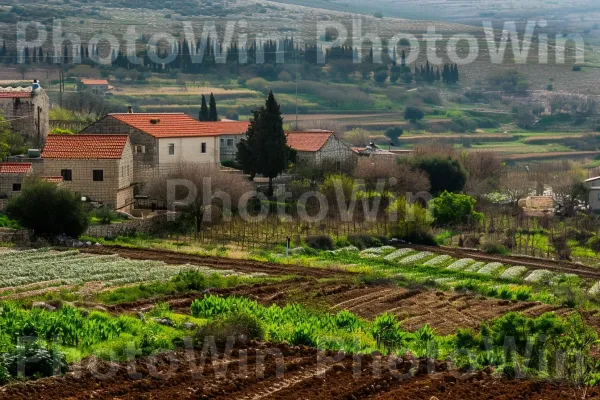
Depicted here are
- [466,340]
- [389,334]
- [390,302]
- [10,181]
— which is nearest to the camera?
[466,340]

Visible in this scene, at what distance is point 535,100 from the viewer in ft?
400

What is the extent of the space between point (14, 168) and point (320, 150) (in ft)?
56.8

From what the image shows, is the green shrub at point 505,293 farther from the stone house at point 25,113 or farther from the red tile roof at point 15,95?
the red tile roof at point 15,95

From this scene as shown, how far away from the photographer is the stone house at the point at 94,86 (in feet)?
333

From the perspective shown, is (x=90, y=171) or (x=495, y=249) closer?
(x=495, y=249)

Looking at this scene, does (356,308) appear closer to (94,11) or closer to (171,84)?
(171,84)

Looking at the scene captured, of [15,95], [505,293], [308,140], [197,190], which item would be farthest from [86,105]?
[505,293]

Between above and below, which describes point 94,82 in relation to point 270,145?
above

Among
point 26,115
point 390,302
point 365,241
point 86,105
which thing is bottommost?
point 390,302

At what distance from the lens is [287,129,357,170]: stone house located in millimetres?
54469

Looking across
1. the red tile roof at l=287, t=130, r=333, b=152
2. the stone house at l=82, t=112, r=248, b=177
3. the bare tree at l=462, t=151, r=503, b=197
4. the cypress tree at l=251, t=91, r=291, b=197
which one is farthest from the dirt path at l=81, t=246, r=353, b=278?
the bare tree at l=462, t=151, r=503, b=197

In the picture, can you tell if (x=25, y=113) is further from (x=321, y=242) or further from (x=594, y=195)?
(x=594, y=195)

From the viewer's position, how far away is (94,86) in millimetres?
103250

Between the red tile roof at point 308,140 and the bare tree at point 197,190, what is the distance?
30.2 ft
